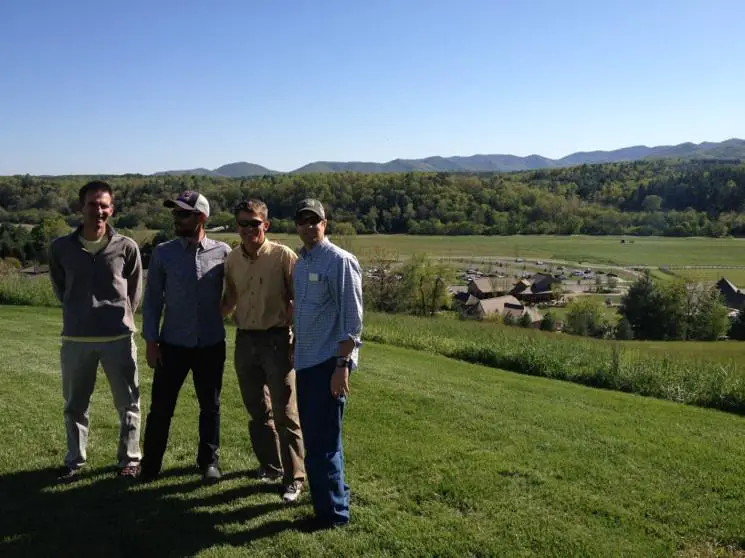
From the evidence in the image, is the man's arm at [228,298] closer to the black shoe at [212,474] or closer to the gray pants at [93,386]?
the gray pants at [93,386]

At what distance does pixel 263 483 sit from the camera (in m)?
4.34

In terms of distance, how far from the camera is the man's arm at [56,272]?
4.14 metres

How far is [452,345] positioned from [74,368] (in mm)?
9162

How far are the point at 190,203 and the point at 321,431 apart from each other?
5.78 ft

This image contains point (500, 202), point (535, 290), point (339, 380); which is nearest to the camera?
point (339, 380)

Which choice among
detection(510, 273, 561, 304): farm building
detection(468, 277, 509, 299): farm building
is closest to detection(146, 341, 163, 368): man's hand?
detection(468, 277, 509, 299): farm building

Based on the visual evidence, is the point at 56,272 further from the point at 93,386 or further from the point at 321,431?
the point at 321,431

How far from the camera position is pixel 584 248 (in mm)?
92562

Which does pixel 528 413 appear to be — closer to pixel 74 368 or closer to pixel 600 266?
pixel 74 368

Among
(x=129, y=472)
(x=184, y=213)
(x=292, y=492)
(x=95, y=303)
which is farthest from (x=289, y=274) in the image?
(x=129, y=472)

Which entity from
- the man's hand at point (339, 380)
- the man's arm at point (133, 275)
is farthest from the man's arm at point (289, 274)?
the man's arm at point (133, 275)

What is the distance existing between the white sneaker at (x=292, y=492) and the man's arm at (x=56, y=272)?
2.02m

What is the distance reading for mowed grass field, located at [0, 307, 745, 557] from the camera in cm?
358

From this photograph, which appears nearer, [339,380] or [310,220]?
[339,380]
